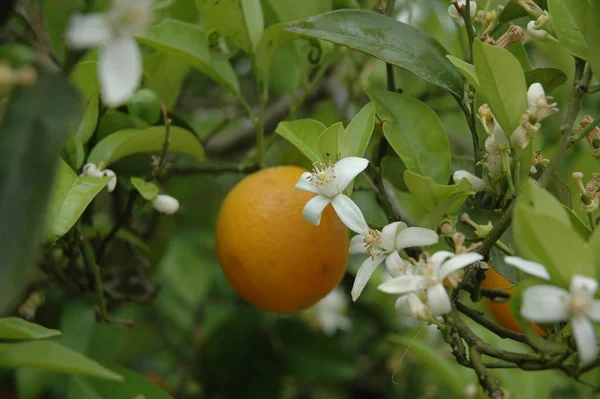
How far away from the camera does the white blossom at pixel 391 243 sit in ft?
2.13

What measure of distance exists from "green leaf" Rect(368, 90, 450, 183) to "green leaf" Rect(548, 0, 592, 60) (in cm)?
16

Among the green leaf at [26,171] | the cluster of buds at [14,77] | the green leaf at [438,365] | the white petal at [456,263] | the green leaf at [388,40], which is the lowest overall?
the green leaf at [438,365]

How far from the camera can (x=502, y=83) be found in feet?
2.08

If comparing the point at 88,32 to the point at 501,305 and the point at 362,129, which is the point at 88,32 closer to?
the point at 362,129

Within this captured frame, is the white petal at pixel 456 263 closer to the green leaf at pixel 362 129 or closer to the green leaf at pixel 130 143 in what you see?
the green leaf at pixel 362 129

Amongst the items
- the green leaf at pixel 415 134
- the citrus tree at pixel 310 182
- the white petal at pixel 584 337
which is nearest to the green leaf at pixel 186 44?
the citrus tree at pixel 310 182

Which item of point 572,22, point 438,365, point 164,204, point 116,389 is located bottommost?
point 438,365

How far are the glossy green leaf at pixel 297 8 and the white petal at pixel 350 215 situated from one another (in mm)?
391

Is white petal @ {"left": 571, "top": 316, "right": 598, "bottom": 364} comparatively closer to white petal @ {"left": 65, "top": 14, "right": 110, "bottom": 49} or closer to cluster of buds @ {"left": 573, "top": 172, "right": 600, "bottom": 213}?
cluster of buds @ {"left": 573, "top": 172, "right": 600, "bottom": 213}

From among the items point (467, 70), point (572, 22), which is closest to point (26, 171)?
point (467, 70)

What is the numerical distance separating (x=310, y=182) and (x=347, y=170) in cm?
4

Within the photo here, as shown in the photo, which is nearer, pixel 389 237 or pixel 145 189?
pixel 389 237

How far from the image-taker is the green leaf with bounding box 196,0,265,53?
0.84m

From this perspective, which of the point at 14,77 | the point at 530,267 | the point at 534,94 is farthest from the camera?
the point at 534,94
